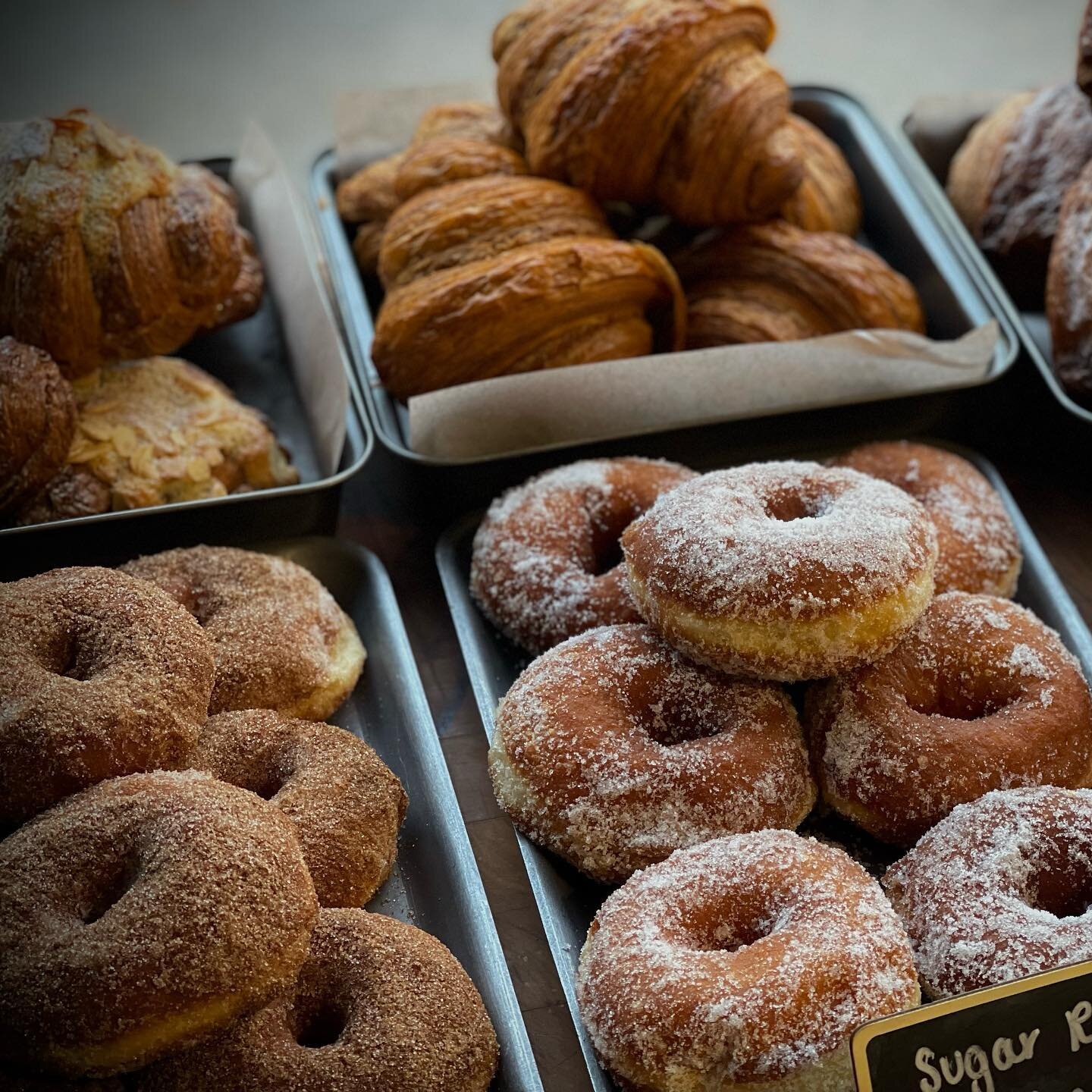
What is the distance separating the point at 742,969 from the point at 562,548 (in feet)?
2.11

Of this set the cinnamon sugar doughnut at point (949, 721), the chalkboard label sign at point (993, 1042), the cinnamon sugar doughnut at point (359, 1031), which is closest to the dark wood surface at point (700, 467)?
the cinnamon sugar doughnut at point (359, 1031)

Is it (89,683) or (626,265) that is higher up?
(626,265)

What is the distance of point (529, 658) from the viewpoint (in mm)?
1549

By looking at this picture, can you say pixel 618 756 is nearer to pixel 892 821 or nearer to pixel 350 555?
pixel 892 821

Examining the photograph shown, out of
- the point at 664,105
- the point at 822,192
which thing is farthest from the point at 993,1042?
the point at 822,192

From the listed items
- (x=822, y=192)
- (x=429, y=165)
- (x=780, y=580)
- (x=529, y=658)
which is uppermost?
(x=429, y=165)

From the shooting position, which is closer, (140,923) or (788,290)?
(140,923)

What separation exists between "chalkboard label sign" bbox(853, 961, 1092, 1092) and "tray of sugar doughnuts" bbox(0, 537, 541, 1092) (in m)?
0.33

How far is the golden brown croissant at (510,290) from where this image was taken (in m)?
1.73

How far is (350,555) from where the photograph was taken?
1.63 metres

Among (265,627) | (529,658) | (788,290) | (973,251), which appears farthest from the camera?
(973,251)

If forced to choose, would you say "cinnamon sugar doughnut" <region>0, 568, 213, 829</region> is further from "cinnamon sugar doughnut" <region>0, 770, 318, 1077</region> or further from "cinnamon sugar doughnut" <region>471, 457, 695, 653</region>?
"cinnamon sugar doughnut" <region>471, 457, 695, 653</region>

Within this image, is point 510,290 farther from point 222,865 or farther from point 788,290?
point 222,865

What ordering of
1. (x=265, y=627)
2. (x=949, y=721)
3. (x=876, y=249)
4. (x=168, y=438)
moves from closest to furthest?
(x=949, y=721) < (x=265, y=627) < (x=168, y=438) < (x=876, y=249)
